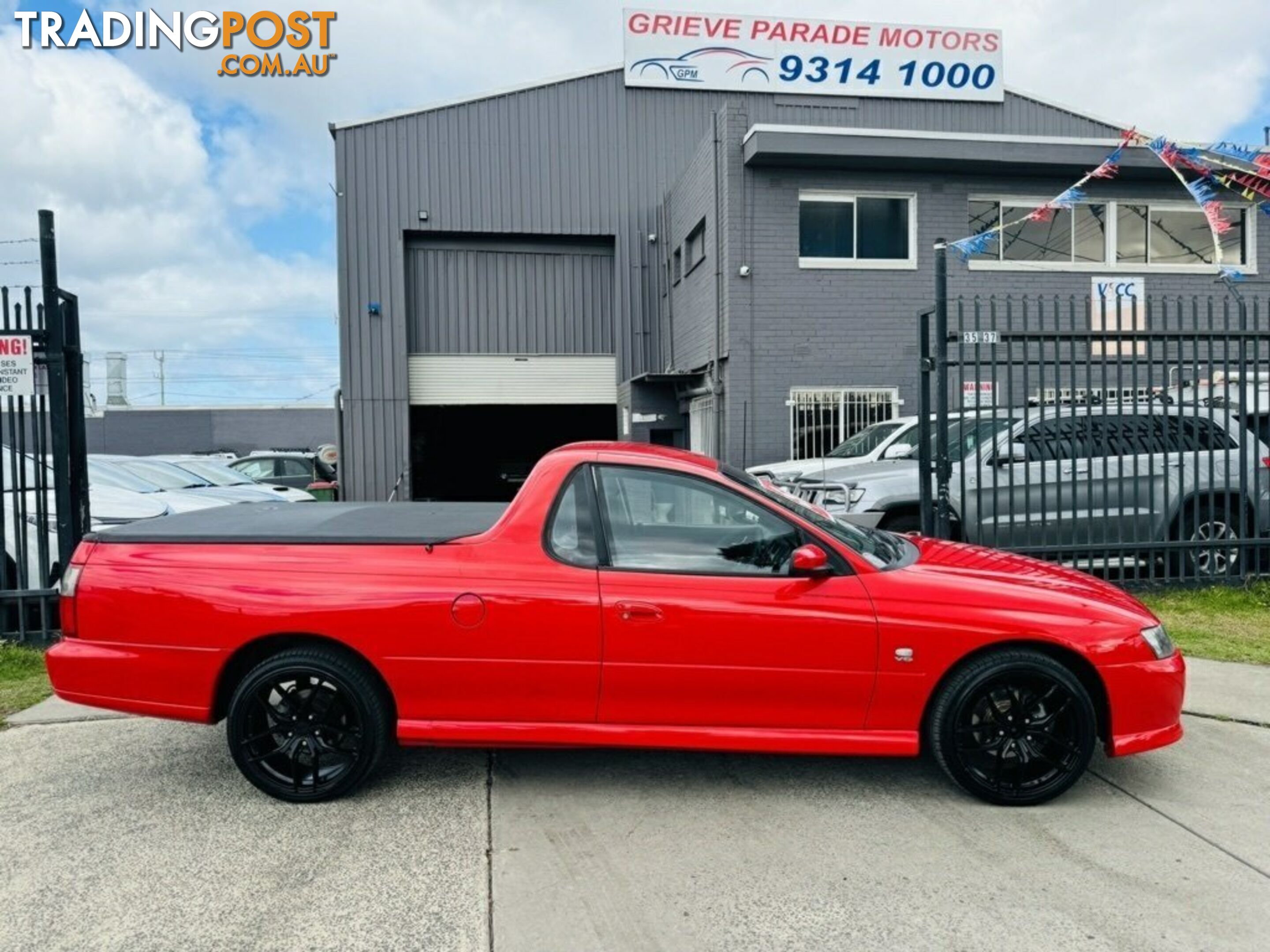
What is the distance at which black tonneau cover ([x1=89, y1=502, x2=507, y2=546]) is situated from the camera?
3838 mm

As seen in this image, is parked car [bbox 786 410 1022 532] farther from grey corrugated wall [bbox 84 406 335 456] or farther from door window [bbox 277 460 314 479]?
grey corrugated wall [bbox 84 406 335 456]

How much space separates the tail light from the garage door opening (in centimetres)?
Result: 1465

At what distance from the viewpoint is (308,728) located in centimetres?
377

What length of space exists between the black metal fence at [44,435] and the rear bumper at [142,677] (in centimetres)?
296

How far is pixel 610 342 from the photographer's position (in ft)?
59.7

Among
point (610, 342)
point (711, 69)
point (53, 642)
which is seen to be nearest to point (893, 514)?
point (53, 642)

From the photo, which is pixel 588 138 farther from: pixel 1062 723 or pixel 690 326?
pixel 1062 723

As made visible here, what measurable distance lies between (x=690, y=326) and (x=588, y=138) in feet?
15.3

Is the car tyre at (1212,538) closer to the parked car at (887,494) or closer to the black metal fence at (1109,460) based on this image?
the black metal fence at (1109,460)

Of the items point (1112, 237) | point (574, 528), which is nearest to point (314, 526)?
point (574, 528)

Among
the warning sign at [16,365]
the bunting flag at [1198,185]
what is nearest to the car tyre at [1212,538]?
the bunting flag at [1198,185]

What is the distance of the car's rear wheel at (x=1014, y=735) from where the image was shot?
3.70m

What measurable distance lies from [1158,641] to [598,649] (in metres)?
2.38

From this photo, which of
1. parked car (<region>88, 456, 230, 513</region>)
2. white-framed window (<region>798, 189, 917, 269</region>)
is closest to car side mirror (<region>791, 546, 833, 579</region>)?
parked car (<region>88, 456, 230, 513</region>)
